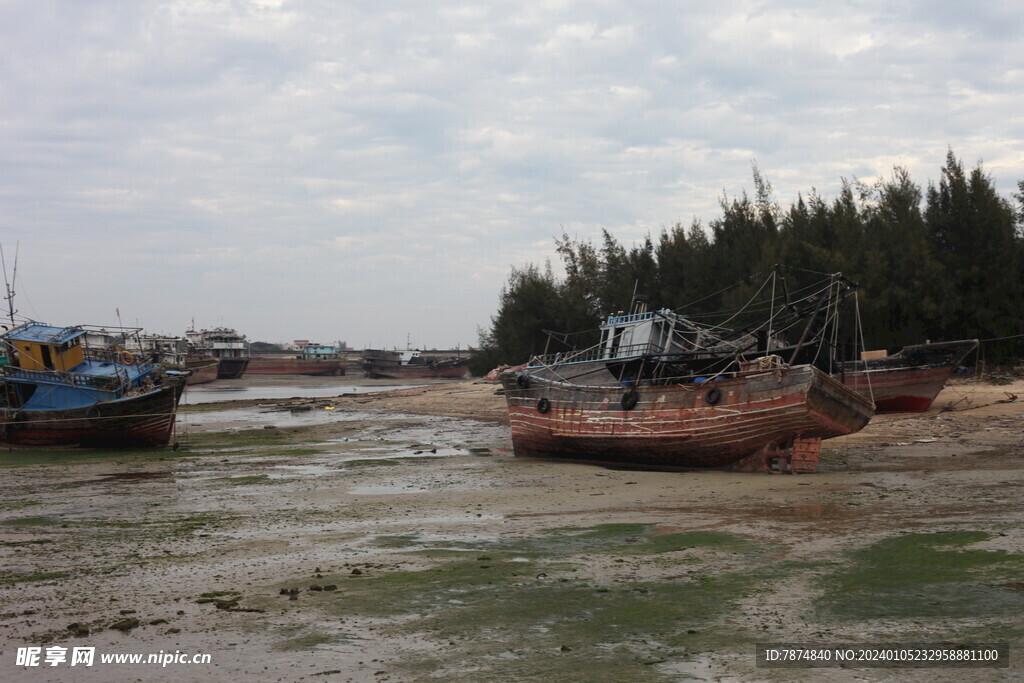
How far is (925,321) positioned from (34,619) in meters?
37.5

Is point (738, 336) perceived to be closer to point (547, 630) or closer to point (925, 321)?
point (547, 630)

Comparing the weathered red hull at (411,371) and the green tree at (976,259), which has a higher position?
the green tree at (976,259)

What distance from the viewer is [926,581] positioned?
7926 millimetres

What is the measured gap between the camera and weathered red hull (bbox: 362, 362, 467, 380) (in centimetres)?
9931

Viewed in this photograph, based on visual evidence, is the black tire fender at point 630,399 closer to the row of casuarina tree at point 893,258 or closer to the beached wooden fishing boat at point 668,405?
the beached wooden fishing boat at point 668,405

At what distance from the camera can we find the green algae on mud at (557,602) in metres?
6.39

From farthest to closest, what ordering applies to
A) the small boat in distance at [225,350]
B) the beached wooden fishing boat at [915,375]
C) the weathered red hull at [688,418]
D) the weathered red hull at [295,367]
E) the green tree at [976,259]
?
the weathered red hull at [295,367] < the small boat in distance at [225,350] < the green tree at [976,259] < the beached wooden fishing boat at [915,375] < the weathered red hull at [688,418]

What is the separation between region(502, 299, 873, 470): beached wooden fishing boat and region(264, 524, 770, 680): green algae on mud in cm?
702

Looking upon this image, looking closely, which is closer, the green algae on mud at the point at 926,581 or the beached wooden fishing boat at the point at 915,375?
the green algae on mud at the point at 926,581

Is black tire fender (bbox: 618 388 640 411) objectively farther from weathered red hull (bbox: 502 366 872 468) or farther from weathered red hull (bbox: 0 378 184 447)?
weathered red hull (bbox: 0 378 184 447)

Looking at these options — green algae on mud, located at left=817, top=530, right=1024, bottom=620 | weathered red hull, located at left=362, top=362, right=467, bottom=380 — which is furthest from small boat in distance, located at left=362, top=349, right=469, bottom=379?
green algae on mud, located at left=817, top=530, right=1024, bottom=620

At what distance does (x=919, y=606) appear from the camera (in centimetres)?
721

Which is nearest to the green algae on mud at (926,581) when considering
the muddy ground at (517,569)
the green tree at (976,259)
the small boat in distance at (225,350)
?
the muddy ground at (517,569)

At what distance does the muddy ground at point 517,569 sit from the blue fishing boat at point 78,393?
8.12 m
